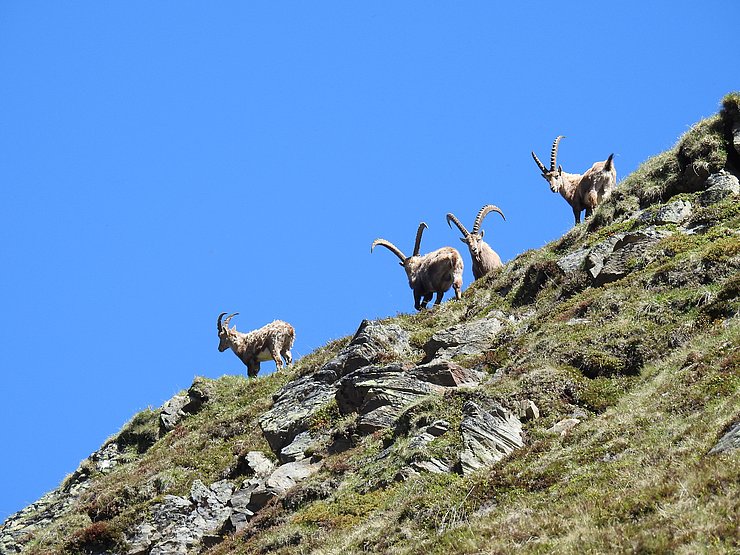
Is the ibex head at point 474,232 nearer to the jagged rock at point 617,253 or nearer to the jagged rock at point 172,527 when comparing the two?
the jagged rock at point 617,253

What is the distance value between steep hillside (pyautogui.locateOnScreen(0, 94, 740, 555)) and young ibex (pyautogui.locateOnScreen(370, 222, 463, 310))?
1.89m

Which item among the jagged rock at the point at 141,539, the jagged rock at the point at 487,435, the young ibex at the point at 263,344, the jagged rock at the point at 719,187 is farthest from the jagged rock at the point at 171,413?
the jagged rock at the point at 719,187

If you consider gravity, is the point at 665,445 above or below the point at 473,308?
below

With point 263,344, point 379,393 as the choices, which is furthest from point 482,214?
point 379,393

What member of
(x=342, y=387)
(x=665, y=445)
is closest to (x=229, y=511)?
(x=342, y=387)

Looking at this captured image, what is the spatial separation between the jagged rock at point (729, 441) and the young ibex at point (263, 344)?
77.8 ft

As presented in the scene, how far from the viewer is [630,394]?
56.8ft

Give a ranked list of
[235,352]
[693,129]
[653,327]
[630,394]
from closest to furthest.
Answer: [630,394] → [653,327] → [693,129] → [235,352]

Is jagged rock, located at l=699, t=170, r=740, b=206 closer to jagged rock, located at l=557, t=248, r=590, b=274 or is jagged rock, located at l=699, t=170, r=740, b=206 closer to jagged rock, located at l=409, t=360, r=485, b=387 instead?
jagged rock, located at l=557, t=248, r=590, b=274

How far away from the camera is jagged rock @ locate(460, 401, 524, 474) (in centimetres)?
1645

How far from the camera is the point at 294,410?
79.7 feet

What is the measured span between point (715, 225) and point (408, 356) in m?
8.33

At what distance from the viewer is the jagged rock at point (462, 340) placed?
23.4 m

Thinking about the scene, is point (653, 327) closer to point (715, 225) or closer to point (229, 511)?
point (715, 225)
